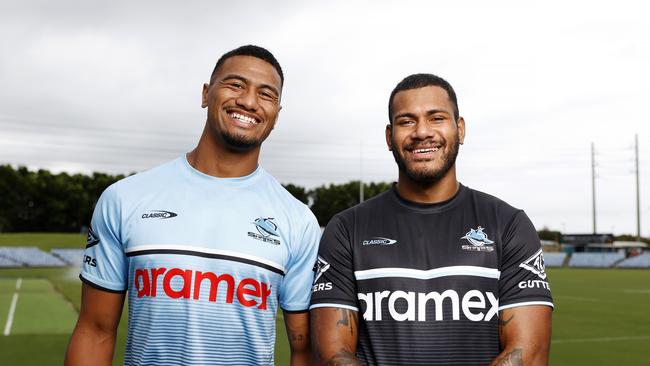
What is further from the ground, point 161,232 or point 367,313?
point 161,232

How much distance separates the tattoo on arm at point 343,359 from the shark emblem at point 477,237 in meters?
0.84

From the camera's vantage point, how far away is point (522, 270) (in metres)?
3.21

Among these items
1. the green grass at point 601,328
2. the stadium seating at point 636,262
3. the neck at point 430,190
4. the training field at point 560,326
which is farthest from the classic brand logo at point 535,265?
the stadium seating at point 636,262

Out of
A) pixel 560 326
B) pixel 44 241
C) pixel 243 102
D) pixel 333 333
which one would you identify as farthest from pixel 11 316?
pixel 44 241

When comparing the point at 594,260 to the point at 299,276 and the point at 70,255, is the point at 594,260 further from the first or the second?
the point at 299,276

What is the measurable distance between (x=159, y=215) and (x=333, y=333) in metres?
1.07

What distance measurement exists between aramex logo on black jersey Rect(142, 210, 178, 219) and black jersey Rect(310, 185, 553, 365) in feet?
2.70

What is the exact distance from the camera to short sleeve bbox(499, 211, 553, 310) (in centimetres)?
317

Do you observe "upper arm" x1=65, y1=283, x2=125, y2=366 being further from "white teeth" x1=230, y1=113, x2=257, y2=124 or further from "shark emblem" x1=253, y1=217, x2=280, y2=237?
"white teeth" x1=230, y1=113, x2=257, y2=124

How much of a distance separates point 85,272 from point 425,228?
1.80m

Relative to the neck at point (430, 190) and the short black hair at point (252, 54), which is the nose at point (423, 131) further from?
the short black hair at point (252, 54)

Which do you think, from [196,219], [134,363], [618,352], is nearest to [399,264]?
[196,219]

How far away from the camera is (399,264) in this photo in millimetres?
3252

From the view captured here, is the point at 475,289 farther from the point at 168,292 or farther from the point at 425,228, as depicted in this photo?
the point at 168,292
